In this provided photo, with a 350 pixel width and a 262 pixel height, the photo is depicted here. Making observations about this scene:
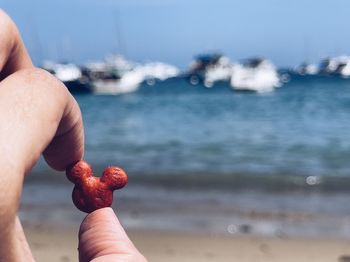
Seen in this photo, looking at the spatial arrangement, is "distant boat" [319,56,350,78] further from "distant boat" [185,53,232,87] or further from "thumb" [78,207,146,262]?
"thumb" [78,207,146,262]

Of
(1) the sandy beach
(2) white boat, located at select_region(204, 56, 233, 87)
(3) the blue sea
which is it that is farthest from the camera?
(2) white boat, located at select_region(204, 56, 233, 87)

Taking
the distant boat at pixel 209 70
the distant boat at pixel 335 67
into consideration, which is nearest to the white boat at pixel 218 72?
the distant boat at pixel 209 70

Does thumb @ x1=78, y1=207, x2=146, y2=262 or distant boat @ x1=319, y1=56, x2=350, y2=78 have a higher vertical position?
thumb @ x1=78, y1=207, x2=146, y2=262

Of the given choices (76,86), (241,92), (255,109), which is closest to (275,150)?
(255,109)

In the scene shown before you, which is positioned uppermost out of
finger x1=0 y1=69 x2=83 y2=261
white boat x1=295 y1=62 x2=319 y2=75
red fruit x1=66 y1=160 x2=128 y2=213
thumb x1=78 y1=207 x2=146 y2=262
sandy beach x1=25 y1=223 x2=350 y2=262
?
finger x1=0 y1=69 x2=83 y2=261

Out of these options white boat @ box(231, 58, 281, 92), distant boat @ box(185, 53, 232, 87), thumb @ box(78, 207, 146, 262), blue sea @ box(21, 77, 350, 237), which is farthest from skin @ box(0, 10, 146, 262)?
distant boat @ box(185, 53, 232, 87)

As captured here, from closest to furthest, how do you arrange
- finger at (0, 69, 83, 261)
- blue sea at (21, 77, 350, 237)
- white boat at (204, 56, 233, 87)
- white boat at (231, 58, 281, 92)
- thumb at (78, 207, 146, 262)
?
finger at (0, 69, 83, 261), thumb at (78, 207, 146, 262), blue sea at (21, 77, 350, 237), white boat at (231, 58, 281, 92), white boat at (204, 56, 233, 87)

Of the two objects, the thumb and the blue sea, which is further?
the blue sea

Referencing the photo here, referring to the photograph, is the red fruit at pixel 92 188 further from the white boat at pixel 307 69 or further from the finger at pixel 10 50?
the white boat at pixel 307 69
